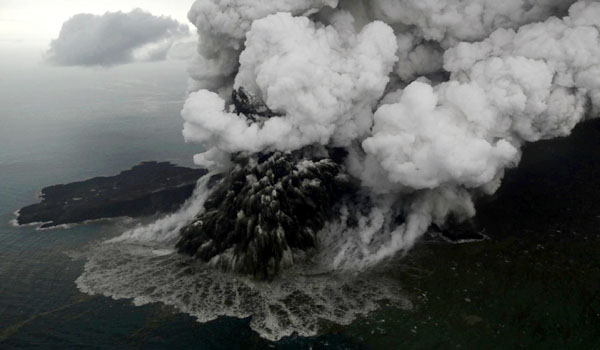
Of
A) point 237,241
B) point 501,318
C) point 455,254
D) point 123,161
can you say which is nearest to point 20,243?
point 237,241

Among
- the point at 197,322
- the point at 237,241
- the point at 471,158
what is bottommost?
the point at 197,322

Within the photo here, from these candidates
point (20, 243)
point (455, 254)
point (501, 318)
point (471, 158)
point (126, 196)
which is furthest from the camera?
point (126, 196)

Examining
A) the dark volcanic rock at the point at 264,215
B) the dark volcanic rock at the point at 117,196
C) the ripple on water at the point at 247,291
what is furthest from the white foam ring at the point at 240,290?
the dark volcanic rock at the point at 117,196

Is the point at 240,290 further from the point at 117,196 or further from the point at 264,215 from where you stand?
the point at 117,196

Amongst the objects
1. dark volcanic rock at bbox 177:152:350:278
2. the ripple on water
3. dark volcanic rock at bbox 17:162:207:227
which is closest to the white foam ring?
the ripple on water

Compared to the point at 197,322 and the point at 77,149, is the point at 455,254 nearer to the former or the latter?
the point at 197,322

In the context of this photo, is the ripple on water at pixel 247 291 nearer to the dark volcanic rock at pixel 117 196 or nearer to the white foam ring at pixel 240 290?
the white foam ring at pixel 240 290

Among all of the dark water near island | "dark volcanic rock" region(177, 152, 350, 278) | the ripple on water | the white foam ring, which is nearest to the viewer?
the dark water near island

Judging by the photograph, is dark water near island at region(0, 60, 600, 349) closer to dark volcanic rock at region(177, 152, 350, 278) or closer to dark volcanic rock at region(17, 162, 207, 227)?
dark volcanic rock at region(17, 162, 207, 227)
